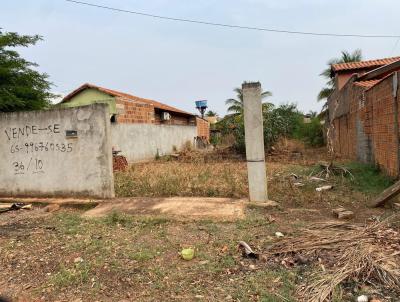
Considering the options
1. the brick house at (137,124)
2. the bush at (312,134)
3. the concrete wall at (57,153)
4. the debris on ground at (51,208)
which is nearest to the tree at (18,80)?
the brick house at (137,124)

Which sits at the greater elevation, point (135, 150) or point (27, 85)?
point (27, 85)

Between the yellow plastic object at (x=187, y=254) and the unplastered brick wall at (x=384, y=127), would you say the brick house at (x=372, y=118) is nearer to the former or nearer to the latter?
the unplastered brick wall at (x=384, y=127)

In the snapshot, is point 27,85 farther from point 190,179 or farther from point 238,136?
point 238,136

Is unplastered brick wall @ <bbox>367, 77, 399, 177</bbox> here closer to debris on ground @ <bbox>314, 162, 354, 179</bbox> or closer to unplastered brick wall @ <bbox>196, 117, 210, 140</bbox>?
debris on ground @ <bbox>314, 162, 354, 179</bbox>

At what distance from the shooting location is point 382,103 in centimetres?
793

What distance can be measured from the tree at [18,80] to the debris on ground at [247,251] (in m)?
9.82

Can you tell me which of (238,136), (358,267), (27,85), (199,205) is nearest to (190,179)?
(199,205)

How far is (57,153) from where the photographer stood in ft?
23.7

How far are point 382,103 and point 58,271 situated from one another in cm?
726

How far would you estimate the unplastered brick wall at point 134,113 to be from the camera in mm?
15684

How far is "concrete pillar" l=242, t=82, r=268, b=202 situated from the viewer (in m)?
5.88

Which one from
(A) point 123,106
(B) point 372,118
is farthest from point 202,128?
(B) point 372,118

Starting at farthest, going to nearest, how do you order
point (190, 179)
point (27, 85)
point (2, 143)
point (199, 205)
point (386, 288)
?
1. point (27, 85)
2. point (190, 179)
3. point (2, 143)
4. point (199, 205)
5. point (386, 288)

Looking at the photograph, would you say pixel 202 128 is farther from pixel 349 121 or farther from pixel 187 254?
pixel 187 254
